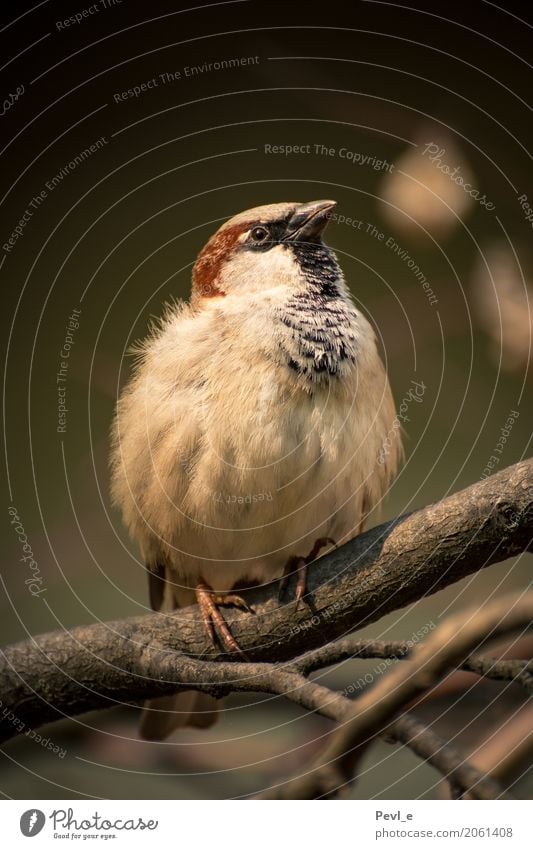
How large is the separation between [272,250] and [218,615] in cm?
115

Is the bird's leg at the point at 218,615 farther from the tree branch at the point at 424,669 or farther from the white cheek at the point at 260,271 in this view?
the white cheek at the point at 260,271

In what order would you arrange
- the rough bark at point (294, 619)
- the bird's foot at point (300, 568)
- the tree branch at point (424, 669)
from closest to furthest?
the tree branch at point (424, 669) → the rough bark at point (294, 619) → the bird's foot at point (300, 568)

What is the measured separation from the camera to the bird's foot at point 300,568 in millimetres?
2436

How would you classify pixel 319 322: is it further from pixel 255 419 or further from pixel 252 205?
pixel 252 205

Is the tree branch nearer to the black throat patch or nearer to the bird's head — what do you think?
the black throat patch

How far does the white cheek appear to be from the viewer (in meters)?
2.67

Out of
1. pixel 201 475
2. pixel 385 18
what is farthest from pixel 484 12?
pixel 201 475

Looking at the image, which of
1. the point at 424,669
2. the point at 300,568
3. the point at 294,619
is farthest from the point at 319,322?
the point at 424,669

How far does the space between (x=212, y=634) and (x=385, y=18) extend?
1932 mm

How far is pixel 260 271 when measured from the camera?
271cm

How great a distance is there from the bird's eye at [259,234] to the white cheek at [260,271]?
4cm

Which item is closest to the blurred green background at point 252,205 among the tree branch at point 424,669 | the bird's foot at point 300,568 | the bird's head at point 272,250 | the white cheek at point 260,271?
the bird's head at point 272,250

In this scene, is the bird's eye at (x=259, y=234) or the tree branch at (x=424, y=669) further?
the bird's eye at (x=259, y=234)

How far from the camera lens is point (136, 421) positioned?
108 inches
